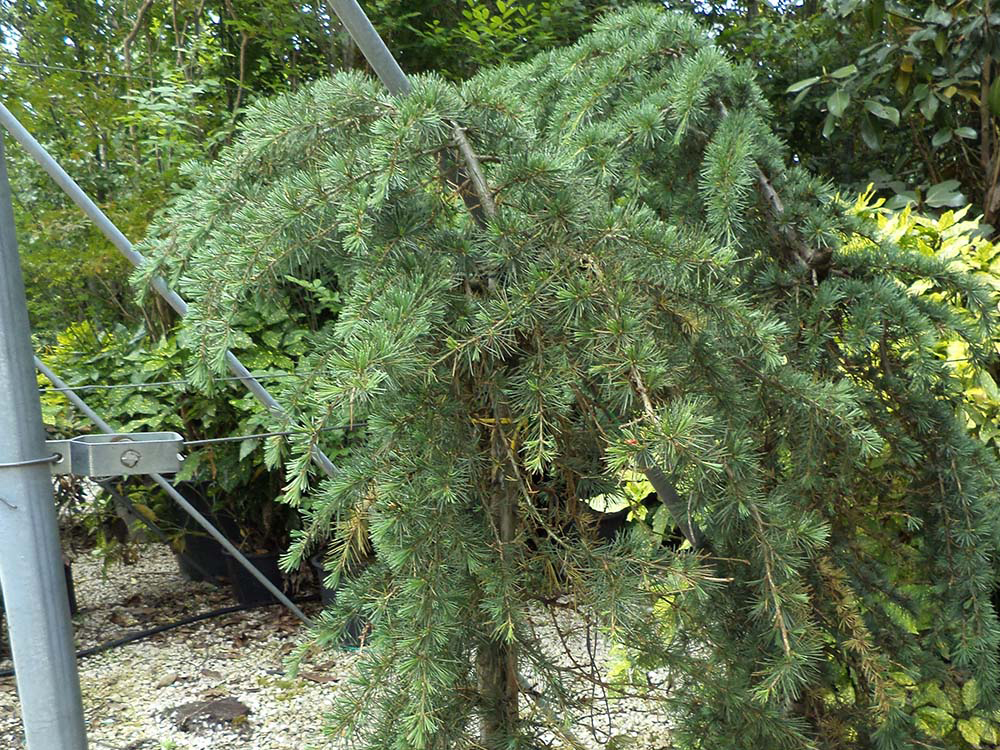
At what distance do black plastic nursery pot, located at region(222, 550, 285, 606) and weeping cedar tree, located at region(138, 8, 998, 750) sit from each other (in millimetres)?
2176

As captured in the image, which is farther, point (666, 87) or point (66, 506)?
point (66, 506)

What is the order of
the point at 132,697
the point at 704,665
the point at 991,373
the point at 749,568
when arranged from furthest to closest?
the point at 132,697 → the point at 991,373 → the point at 749,568 → the point at 704,665

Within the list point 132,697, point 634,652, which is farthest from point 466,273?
point 132,697

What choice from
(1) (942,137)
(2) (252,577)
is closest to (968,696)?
(1) (942,137)

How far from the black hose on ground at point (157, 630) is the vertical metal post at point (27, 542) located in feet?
6.22

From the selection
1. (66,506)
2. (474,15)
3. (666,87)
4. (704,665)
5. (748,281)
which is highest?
(474,15)

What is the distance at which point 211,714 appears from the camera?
2.45m

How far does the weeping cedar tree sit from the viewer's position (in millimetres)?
897

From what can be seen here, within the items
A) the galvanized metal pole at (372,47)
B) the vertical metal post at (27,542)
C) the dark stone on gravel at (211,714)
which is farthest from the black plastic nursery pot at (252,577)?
the galvanized metal pole at (372,47)

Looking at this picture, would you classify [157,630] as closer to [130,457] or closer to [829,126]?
[130,457]

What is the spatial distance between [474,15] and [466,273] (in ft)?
9.54

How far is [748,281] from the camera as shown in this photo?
1454mm

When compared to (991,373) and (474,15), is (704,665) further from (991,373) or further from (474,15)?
(474,15)

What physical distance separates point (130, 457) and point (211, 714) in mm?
1582
